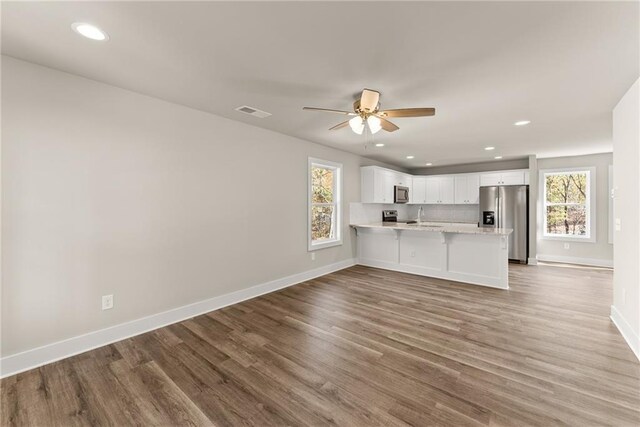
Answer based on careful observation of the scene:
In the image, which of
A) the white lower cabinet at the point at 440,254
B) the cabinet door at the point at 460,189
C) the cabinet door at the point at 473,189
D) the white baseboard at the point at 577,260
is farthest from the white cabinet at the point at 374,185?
the white baseboard at the point at 577,260

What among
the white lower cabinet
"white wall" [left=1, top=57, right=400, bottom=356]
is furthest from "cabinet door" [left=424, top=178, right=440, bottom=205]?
"white wall" [left=1, top=57, right=400, bottom=356]

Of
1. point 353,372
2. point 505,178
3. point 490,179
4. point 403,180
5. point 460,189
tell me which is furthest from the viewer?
point 403,180

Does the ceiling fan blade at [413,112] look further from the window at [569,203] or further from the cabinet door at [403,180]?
the window at [569,203]

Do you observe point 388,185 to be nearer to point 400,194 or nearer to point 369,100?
point 400,194

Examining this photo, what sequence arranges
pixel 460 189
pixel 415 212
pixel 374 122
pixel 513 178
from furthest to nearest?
1. pixel 415 212
2. pixel 460 189
3. pixel 513 178
4. pixel 374 122

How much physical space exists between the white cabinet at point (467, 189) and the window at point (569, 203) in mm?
1327

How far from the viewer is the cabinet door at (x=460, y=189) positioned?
7.05 meters

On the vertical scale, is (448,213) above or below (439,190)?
below

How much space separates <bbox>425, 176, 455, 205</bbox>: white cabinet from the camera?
729 cm

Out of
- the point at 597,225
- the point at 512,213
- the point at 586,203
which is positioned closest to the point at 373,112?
the point at 512,213

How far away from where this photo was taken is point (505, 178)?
254 inches

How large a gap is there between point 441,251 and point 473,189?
3017 millimetres

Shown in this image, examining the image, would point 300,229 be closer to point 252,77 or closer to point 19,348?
point 252,77

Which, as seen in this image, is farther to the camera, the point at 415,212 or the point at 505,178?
the point at 415,212
